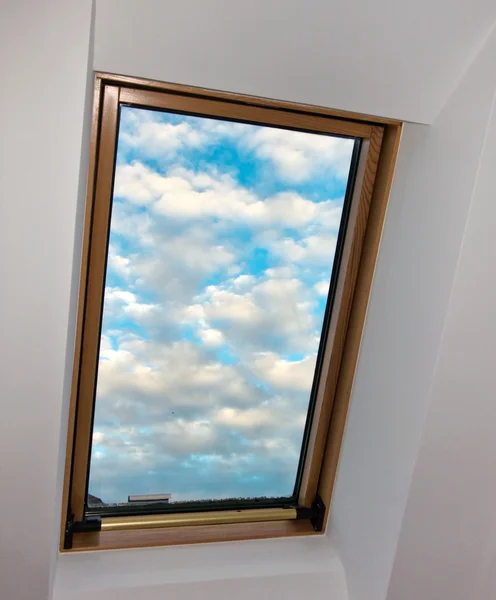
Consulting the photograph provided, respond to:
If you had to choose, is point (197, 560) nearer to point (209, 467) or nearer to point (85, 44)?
point (209, 467)

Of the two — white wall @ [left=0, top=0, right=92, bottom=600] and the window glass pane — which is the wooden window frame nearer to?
the window glass pane

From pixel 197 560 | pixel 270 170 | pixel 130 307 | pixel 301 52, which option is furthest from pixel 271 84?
pixel 197 560

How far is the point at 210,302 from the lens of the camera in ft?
4.58

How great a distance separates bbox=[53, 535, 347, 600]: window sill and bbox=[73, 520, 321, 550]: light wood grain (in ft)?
0.05

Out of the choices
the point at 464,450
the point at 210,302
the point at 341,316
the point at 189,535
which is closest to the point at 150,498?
the point at 189,535

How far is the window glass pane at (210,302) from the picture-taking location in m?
1.29

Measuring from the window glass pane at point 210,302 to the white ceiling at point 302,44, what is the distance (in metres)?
0.20

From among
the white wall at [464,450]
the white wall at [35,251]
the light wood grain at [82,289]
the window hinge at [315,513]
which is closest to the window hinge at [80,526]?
the light wood grain at [82,289]

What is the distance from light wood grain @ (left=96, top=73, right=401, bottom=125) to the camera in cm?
111

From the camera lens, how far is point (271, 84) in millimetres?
1088

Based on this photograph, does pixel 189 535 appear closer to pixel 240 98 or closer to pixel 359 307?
pixel 359 307

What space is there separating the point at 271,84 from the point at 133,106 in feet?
1.01

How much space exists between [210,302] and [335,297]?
0.33m

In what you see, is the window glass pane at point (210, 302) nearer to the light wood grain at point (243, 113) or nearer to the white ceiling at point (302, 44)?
the light wood grain at point (243, 113)
